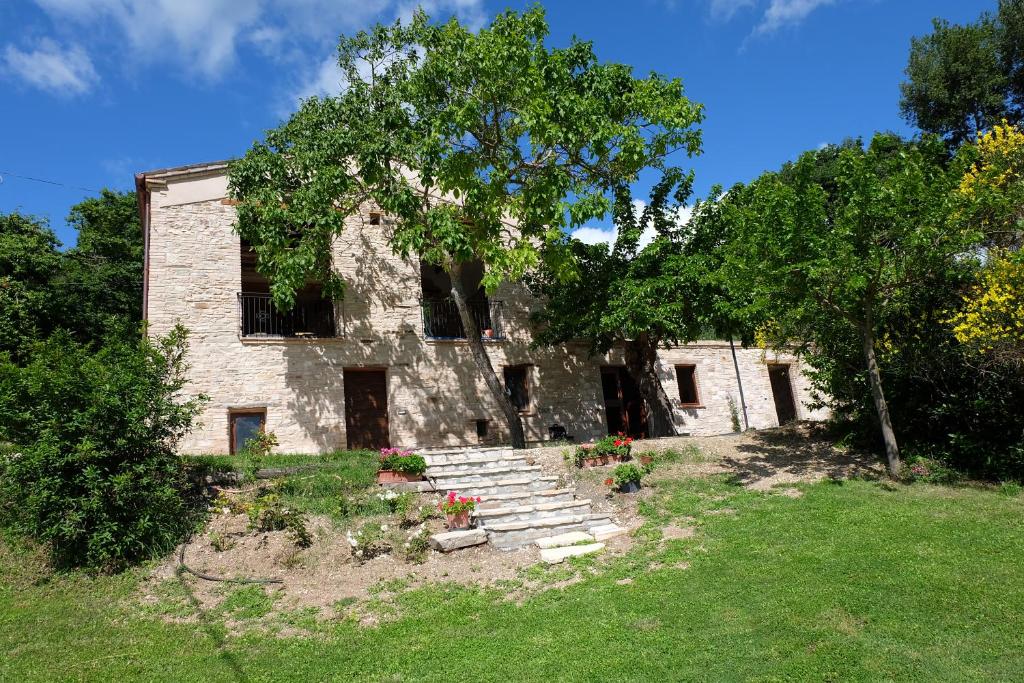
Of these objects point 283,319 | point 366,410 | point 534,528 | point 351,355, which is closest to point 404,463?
point 534,528

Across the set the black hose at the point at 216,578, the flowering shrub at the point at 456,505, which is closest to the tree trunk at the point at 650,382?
the flowering shrub at the point at 456,505

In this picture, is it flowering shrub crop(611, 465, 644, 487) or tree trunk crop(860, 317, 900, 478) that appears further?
tree trunk crop(860, 317, 900, 478)

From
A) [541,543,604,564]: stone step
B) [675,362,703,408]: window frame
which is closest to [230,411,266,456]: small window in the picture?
[541,543,604,564]: stone step

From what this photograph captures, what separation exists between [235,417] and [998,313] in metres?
13.8

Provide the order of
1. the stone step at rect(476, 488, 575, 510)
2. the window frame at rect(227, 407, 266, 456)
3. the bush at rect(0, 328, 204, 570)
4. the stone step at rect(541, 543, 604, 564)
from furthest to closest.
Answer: the window frame at rect(227, 407, 266, 456)
the stone step at rect(476, 488, 575, 510)
the stone step at rect(541, 543, 604, 564)
the bush at rect(0, 328, 204, 570)

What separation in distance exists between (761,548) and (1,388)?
9510 millimetres

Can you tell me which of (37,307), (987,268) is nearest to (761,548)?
(987,268)

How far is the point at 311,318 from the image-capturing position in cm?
1622

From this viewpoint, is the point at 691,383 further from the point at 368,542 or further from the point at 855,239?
the point at 368,542

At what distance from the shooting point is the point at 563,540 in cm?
850

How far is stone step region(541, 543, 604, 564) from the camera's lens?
7.92 metres

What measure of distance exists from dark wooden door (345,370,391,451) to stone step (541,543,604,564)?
286 inches

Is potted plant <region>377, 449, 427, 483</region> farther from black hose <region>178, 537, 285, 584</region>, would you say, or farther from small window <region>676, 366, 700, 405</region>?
small window <region>676, 366, 700, 405</region>

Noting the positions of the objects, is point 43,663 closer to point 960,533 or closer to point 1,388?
point 1,388
